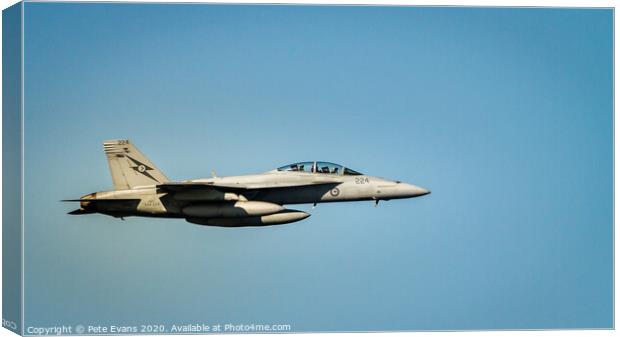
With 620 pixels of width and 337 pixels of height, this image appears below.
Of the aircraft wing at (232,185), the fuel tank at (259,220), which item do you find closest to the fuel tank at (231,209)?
the fuel tank at (259,220)

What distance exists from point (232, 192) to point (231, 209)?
0.46 metres

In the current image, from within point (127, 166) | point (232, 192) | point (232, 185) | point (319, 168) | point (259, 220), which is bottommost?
point (259, 220)

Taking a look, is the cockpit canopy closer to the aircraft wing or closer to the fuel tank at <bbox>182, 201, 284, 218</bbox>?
the aircraft wing

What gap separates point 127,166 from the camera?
28578 mm

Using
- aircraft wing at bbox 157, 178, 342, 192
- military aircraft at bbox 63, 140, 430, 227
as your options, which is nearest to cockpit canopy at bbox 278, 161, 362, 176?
military aircraft at bbox 63, 140, 430, 227

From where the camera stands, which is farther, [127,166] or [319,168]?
[319,168]

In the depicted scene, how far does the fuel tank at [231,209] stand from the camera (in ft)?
91.4

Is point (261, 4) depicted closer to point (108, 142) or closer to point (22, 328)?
point (108, 142)

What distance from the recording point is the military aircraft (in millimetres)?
28047

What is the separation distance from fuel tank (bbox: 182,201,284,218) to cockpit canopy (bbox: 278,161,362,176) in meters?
1.18

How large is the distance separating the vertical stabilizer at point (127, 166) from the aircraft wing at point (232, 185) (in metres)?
0.98

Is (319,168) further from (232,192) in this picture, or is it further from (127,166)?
(127,166)

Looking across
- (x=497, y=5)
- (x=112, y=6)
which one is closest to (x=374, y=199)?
(x=497, y=5)

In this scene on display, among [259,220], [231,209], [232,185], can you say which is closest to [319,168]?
[259,220]
